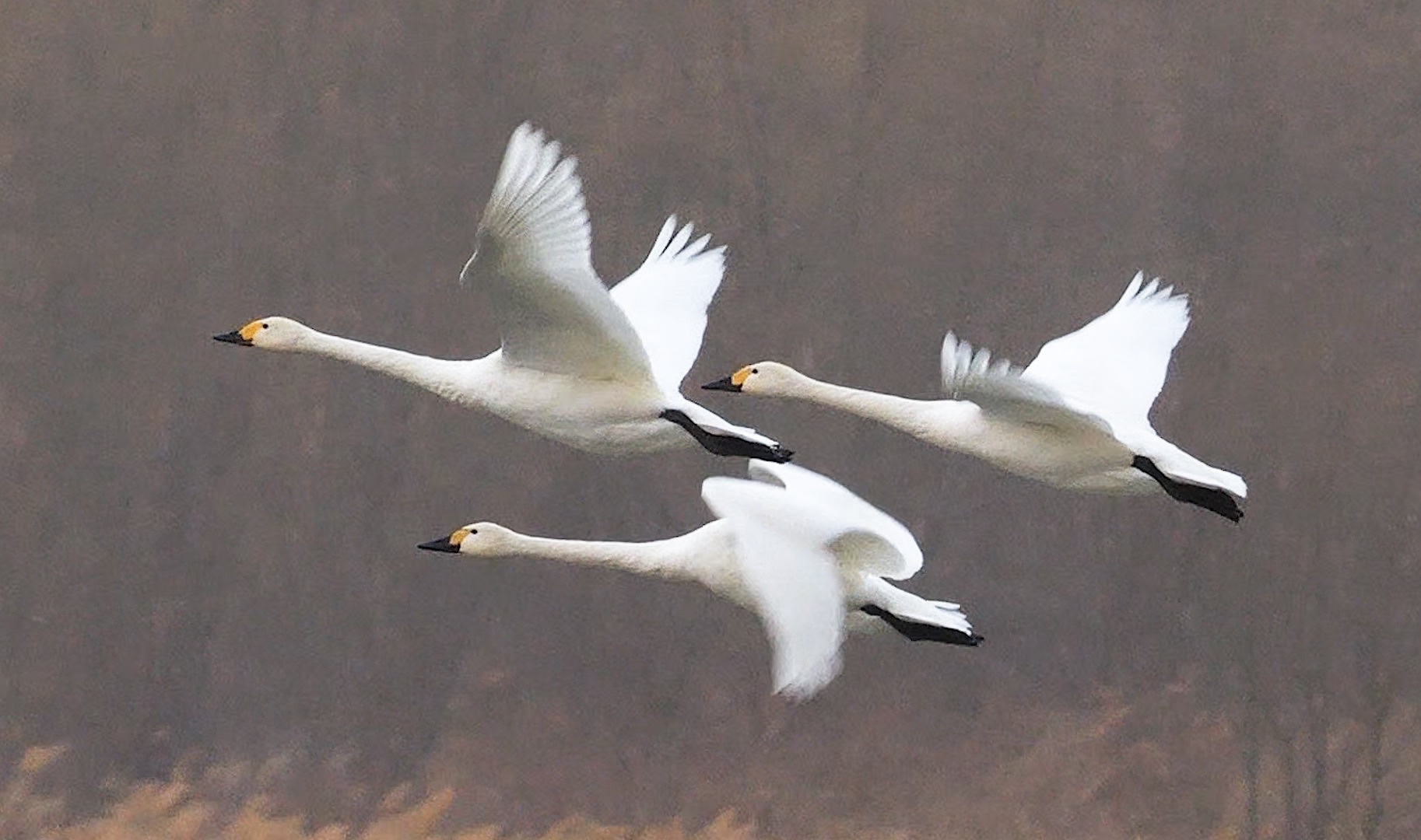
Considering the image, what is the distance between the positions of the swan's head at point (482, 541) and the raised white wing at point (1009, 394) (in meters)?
1.43

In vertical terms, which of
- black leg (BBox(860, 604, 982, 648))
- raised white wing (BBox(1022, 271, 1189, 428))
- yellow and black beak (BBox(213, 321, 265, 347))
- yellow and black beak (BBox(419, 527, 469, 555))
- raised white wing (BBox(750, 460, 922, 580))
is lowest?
black leg (BBox(860, 604, 982, 648))

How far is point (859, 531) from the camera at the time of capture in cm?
605

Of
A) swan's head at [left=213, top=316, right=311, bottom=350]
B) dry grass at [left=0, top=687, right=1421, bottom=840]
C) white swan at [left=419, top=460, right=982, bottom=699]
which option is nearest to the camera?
white swan at [left=419, top=460, right=982, bottom=699]

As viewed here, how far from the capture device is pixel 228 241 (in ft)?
37.4

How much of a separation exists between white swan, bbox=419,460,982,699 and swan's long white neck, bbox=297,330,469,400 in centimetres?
46

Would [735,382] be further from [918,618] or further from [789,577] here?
[789,577]

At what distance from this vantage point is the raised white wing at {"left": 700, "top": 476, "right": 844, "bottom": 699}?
4.91m

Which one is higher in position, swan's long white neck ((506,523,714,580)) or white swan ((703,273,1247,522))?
white swan ((703,273,1247,522))

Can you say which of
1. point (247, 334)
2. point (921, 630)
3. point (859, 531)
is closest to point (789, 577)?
point (859, 531)

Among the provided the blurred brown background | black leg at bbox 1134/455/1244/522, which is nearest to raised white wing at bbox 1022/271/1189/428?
black leg at bbox 1134/455/1244/522

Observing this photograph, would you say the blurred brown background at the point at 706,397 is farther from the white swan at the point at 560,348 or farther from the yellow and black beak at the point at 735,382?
the white swan at the point at 560,348

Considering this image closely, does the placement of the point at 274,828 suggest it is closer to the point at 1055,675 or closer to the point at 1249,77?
the point at 1055,675

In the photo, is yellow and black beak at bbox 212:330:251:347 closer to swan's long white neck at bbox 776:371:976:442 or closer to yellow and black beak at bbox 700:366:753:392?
yellow and black beak at bbox 700:366:753:392

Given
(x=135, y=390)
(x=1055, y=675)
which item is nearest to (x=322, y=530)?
(x=135, y=390)
